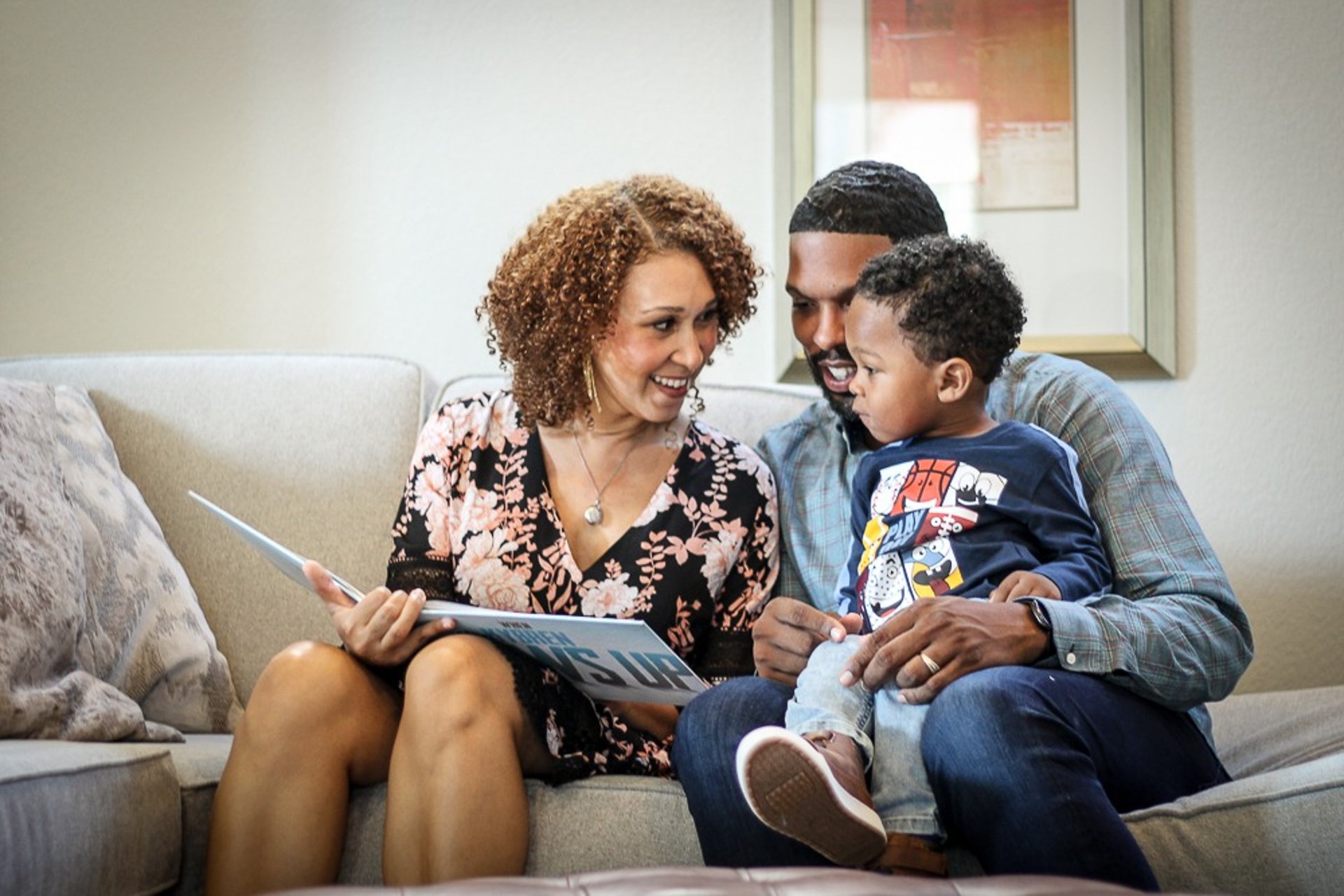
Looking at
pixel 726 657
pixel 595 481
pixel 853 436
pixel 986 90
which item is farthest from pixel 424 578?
pixel 986 90

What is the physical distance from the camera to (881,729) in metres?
1.49

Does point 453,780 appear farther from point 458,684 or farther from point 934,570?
point 934,570

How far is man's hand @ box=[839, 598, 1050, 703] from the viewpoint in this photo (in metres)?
1.43

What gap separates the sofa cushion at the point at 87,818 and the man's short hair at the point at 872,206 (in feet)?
3.65

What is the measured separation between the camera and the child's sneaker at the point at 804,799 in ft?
4.06

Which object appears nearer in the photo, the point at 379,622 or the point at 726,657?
the point at 379,622

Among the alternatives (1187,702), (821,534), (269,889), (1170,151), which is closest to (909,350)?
(821,534)

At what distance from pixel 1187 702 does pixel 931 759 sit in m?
0.35

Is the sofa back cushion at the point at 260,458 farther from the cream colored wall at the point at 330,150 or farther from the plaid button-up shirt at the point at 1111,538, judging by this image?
the plaid button-up shirt at the point at 1111,538

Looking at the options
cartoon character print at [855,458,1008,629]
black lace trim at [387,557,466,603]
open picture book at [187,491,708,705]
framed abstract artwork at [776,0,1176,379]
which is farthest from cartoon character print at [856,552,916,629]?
Result: framed abstract artwork at [776,0,1176,379]

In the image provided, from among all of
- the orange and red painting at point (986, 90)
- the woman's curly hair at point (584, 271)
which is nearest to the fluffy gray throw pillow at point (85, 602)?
the woman's curly hair at point (584, 271)

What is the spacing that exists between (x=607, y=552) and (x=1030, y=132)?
1282mm

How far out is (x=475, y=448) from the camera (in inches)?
75.9

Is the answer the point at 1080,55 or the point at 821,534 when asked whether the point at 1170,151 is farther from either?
the point at 821,534
